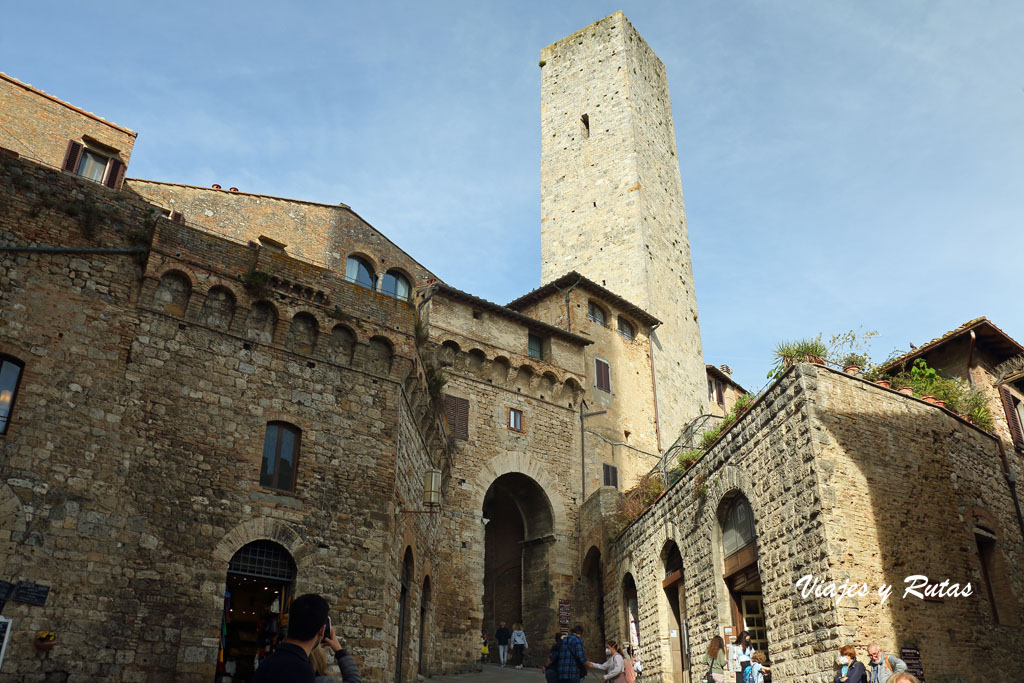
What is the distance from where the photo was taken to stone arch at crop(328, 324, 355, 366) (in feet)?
50.1

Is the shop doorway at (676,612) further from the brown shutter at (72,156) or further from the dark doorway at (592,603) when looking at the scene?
the brown shutter at (72,156)

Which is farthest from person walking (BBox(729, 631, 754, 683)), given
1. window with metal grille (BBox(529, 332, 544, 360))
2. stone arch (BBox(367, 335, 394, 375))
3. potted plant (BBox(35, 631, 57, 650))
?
window with metal grille (BBox(529, 332, 544, 360))

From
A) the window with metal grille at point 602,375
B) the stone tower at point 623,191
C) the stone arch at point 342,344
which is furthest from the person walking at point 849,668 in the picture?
the stone tower at point 623,191

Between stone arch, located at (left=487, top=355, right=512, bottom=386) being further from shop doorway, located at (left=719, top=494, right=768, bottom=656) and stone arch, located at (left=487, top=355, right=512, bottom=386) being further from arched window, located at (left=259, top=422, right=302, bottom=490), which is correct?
shop doorway, located at (left=719, top=494, right=768, bottom=656)

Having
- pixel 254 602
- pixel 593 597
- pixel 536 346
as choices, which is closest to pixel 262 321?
pixel 254 602

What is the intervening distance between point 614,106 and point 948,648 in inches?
1150

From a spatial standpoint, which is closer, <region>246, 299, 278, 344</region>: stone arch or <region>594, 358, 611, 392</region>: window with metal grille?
<region>246, 299, 278, 344</region>: stone arch

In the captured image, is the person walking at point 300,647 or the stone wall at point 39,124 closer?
the person walking at point 300,647

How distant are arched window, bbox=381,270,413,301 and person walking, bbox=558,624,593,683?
13461 mm

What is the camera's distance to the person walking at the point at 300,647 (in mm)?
3918

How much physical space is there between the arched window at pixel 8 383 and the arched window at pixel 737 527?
38.1 ft

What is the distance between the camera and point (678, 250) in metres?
35.9

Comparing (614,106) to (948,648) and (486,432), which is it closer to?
(486,432)

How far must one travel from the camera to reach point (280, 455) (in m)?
14.1
